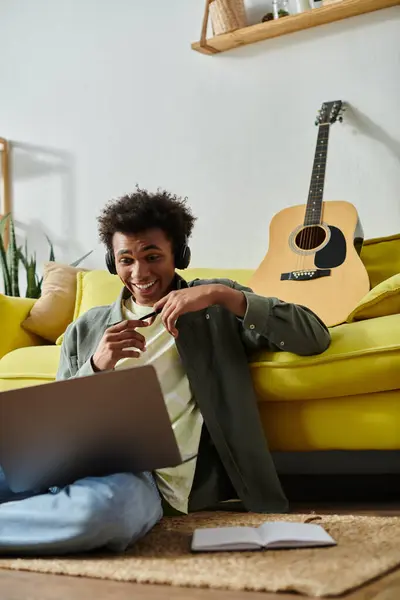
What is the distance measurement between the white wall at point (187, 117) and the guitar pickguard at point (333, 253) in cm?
54

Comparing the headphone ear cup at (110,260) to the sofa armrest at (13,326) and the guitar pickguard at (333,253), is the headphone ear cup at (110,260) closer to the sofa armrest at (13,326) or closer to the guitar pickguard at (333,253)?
the guitar pickguard at (333,253)

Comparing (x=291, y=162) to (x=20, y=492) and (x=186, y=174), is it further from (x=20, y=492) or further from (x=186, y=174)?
(x=20, y=492)

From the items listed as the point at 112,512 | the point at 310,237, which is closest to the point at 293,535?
the point at 112,512

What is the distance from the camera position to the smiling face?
1754mm

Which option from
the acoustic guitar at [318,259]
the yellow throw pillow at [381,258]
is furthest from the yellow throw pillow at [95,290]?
the yellow throw pillow at [381,258]

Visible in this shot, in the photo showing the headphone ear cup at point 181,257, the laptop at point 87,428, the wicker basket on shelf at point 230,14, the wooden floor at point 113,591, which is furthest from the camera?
the wicker basket on shelf at point 230,14

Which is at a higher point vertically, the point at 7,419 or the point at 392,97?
the point at 392,97

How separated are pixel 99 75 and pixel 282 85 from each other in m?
0.98

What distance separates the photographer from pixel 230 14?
10.1ft

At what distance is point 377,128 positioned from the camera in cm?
284

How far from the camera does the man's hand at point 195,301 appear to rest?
1.58 m

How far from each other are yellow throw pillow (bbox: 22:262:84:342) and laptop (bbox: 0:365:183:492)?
1242 mm

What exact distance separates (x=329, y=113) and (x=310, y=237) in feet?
2.01

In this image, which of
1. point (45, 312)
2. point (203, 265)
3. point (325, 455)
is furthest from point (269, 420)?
point (203, 265)
